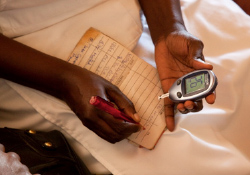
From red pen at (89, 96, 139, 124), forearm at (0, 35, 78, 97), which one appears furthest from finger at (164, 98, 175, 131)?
forearm at (0, 35, 78, 97)

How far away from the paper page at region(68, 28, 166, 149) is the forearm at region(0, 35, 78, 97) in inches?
2.6

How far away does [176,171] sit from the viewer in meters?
0.65

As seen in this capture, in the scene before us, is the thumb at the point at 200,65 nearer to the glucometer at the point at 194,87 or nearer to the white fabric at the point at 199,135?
the glucometer at the point at 194,87

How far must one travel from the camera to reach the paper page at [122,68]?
0.71 metres

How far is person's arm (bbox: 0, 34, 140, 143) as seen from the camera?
0.62 metres

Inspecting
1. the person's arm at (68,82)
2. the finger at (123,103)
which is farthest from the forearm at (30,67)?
the finger at (123,103)

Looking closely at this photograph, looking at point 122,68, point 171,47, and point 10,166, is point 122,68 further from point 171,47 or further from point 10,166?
point 10,166

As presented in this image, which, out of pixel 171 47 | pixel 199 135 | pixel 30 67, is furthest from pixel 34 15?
pixel 199 135

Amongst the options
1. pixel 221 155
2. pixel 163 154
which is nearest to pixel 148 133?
pixel 163 154

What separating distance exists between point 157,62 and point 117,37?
0.44 ft

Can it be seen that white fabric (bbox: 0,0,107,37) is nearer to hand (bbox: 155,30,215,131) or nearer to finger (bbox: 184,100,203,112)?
hand (bbox: 155,30,215,131)

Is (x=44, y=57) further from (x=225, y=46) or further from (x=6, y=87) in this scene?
(x=225, y=46)

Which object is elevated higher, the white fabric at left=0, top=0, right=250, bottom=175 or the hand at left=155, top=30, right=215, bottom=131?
the hand at left=155, top=30, right=215, bottom=131

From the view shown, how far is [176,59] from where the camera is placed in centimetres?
74
